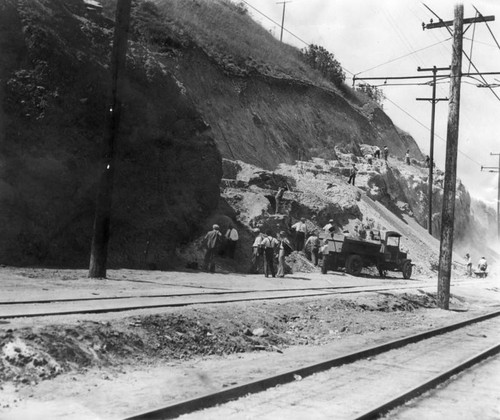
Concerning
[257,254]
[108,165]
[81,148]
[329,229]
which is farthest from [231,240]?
[108,165]

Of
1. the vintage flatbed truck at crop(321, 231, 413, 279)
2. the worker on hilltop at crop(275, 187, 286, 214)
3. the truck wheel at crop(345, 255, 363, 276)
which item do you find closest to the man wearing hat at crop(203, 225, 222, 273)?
the vintage flatbed truck at crop(321, 231, 413, 279)

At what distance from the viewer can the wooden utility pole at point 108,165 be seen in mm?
16344

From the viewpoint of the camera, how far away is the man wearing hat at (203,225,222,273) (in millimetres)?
20672

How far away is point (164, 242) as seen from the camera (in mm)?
21938

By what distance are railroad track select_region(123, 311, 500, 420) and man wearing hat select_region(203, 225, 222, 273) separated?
9.62 m

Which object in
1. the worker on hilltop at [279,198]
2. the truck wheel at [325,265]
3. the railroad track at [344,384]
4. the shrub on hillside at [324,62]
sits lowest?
the railroad track at [344,384]

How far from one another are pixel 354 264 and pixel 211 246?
901cm

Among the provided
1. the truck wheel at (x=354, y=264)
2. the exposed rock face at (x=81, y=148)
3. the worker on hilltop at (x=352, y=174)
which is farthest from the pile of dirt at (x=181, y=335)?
the worker on hilltop at (x=352, y=174)

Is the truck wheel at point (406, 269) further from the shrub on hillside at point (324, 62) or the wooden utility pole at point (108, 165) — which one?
the shrub on hillside at point (324, 62)

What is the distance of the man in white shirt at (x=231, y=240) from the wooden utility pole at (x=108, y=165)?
6958mm

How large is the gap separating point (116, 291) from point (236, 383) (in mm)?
6868

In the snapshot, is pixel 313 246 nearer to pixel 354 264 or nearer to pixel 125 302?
pixel 354 264

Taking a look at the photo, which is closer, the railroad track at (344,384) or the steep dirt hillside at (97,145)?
the railroad track at (344,384)

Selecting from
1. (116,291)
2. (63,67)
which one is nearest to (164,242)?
(63,67)
